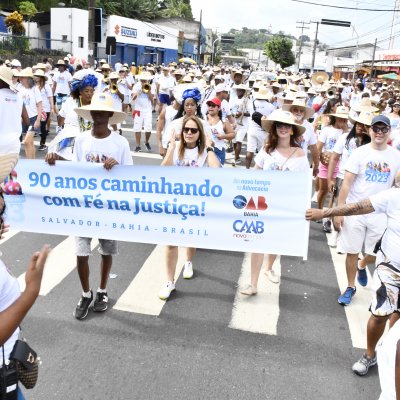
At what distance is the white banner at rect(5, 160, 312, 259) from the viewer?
4.17 metres

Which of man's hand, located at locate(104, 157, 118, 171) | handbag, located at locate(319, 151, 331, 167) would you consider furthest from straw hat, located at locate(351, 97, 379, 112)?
man's hand, located at locate(104, 157, 118, 171)

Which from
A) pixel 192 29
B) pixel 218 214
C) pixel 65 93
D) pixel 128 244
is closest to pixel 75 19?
pixel 65 93

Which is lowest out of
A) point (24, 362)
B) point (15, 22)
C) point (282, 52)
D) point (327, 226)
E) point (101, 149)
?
point (327, 226)

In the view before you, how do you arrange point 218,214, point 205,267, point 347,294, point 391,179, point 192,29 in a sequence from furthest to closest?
1. point 192,29
2. point 205,267
3. point 347,294
4. point 391,179
5. point 218,214

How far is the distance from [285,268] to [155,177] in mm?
2412

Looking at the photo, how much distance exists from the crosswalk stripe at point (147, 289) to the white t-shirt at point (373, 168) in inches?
90.4

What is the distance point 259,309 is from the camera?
4.71 m

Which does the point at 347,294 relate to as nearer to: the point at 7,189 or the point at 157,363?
the point at 157,363

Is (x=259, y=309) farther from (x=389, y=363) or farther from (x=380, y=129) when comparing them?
(x=389, y=363)

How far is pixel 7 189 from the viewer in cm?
448

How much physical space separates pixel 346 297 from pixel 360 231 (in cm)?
75

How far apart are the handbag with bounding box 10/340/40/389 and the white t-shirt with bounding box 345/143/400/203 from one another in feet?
11.6

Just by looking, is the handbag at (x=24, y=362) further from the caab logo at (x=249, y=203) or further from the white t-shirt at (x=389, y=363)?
the caab logo at (x=249, y=203)

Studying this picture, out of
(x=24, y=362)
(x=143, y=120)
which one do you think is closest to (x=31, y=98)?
(x=143, y=120)
